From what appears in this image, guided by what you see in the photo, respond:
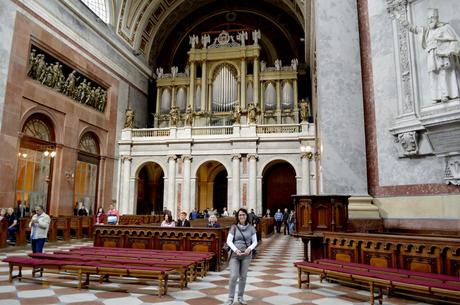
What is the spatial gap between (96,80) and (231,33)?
11.0 meters

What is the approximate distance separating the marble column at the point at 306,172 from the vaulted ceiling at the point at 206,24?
8428 millimetres

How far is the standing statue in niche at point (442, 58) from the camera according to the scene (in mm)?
6441

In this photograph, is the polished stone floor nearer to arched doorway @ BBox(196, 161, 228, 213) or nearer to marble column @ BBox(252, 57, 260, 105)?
marble column @ BBox(252, 57, 260, 105)

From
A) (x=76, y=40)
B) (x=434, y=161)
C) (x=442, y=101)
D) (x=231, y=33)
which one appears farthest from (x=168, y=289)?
(x=231, y=33)

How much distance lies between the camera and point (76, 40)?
17016 mm

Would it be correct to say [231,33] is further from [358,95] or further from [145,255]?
[145,255]

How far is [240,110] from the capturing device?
22.0m

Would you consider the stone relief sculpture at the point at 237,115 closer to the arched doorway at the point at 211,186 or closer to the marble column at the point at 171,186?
the arched doorway at the point at 211,186

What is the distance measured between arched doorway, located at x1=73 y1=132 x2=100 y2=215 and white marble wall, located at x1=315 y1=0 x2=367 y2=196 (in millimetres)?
12875

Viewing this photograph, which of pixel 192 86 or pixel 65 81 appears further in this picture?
pixel 192 86

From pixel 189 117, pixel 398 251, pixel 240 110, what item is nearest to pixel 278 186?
pixel 240 110

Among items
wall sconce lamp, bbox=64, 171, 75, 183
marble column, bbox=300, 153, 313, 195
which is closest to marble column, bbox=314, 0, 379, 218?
marble column, bbox=300, 153, 313, 195

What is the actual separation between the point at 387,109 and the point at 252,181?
12.5 meters

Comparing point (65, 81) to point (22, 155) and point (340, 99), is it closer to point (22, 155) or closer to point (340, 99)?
point (22, 155)
